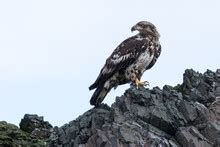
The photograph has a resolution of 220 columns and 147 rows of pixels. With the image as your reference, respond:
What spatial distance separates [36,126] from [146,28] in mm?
11922

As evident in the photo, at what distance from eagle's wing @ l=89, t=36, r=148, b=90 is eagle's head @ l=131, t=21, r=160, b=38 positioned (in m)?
0.56

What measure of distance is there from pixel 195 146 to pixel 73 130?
17.6 feet

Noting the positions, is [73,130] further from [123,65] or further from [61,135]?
[123,65]

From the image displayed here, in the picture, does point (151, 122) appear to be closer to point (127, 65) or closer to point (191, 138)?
point (191, 138)

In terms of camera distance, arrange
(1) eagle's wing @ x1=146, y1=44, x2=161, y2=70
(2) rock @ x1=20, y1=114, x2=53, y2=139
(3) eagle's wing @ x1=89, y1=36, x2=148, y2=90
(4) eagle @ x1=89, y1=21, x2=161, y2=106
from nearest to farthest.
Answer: (4) eagle @ x1=89, y1=21, x2=161, y2=106
(3) eagle's wing @ x1=89, y1=36, x2=148, y2=90
(1) eagle's wing @ x1=146, y1=44, x2=161, y2=70
(2) rock @ x1=20, y1=114, x2=53, y2=139

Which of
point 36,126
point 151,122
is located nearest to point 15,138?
point 36,126

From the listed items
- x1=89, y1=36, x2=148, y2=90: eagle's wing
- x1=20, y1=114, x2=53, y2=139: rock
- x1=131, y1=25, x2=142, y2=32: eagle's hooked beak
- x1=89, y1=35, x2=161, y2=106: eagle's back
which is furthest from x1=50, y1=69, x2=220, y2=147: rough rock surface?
x1=20, y1=114, x2=53, y2=139: rock

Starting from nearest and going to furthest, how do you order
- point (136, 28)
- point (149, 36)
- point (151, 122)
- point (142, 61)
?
point (151, 122) → point (142, 61) → point (149, 36) → point (136, 28)

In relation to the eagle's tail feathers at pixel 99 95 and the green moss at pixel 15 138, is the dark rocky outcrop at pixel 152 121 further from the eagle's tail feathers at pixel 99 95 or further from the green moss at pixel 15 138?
the green moss at pixel 15 138

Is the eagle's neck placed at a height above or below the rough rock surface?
above

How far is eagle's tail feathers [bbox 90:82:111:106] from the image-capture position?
128 feet

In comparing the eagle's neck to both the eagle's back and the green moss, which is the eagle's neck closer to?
the eagle's back

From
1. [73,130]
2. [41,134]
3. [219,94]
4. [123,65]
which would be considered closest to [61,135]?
[73,130]

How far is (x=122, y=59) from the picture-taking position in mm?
39625
